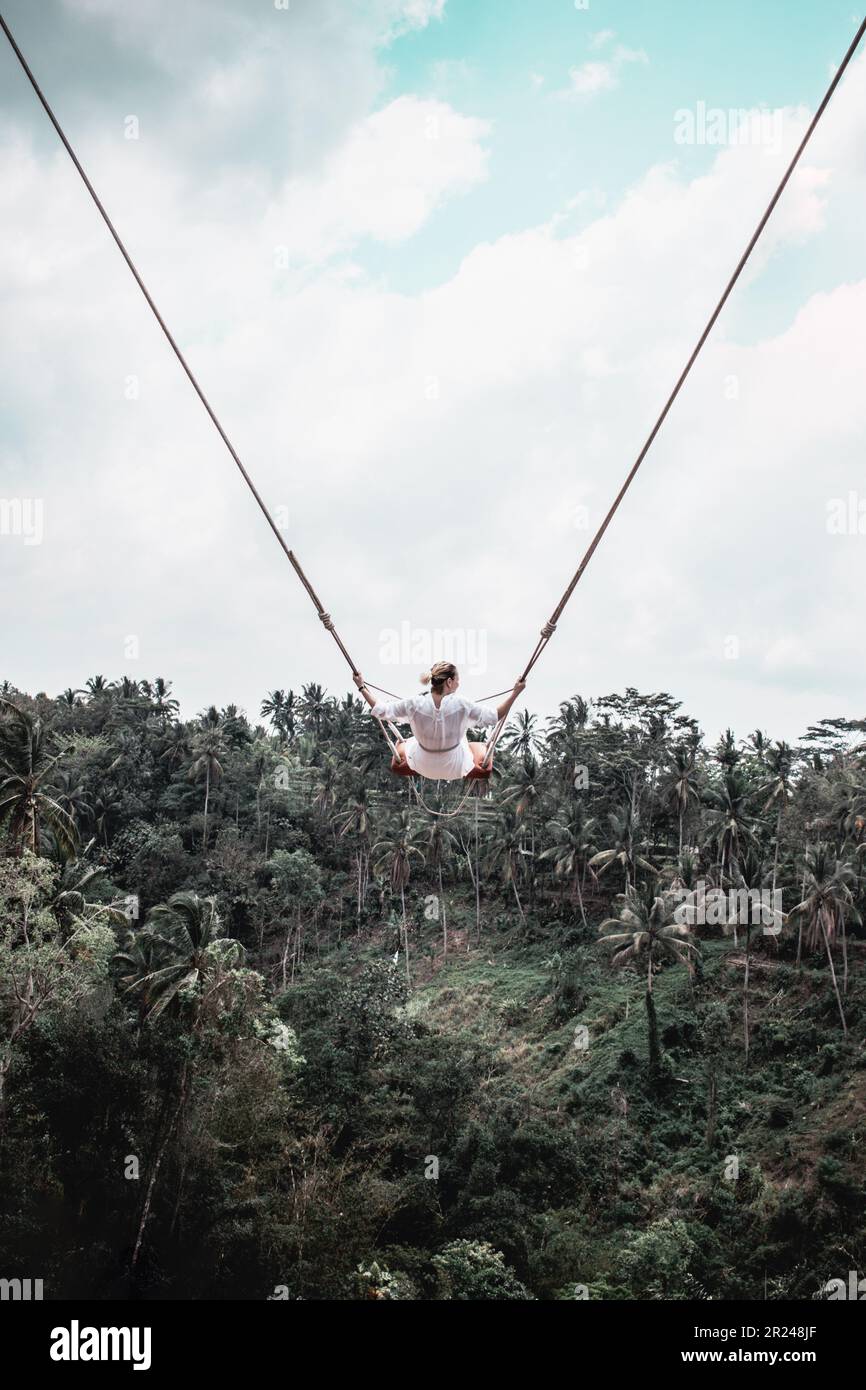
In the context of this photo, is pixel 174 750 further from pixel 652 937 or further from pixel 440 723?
pixel 440 723

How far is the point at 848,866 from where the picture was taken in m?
28.2

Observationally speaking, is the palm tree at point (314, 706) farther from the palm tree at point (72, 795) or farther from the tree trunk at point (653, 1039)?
the tree trunk at point (653, 1039)

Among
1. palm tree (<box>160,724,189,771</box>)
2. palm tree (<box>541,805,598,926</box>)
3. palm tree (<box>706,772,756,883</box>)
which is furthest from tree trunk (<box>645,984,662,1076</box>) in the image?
palm tree (<box>160,724,189,771</box>)

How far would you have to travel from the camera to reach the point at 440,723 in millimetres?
5168

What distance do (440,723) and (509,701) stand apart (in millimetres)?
616

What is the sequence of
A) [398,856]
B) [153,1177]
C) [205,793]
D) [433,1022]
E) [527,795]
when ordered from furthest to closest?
[205,793]
[527,795]
[398,856]
[433,1022]
[153,1177]

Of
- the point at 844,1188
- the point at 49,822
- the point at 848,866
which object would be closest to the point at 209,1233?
the point at 49,822

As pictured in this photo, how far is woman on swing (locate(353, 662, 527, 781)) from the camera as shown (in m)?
5.14

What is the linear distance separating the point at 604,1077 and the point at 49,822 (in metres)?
18.4

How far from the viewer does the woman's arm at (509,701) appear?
548 centimetres

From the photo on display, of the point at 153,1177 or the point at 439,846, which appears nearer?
the point at 153,1177

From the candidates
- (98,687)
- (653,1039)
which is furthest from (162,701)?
(653,1039)

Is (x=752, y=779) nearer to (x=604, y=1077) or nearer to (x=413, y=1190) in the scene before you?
(x=604, y=1077)

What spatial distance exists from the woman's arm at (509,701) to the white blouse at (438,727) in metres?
0.07
